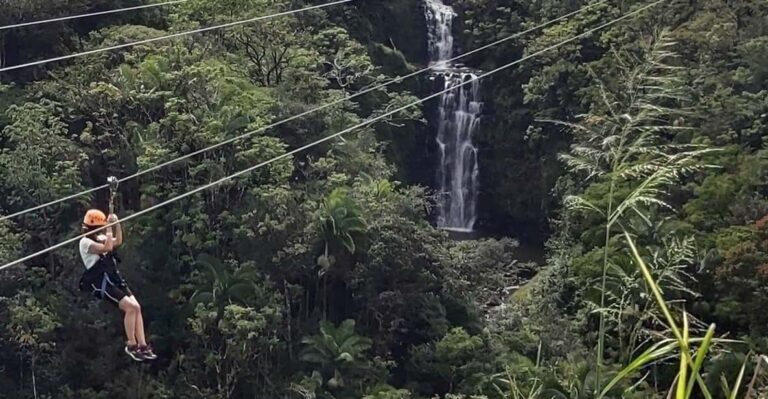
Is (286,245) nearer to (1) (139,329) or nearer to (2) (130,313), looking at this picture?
(1) (139,329)

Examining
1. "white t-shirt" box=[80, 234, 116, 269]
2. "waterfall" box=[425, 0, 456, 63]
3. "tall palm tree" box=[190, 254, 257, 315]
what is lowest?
"tall palm tree" box=[190, 254, 257, 315]

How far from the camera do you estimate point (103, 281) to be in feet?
22.6

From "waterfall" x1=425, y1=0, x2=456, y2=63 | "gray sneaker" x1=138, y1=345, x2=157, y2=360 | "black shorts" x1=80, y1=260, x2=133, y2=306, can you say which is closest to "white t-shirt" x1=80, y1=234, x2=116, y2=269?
"black shorts" x1=80, y1=260, x2=133, y2=306

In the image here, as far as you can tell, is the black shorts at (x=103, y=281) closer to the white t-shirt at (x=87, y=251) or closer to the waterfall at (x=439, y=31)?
the white t-shirt at (x=87, y=251)

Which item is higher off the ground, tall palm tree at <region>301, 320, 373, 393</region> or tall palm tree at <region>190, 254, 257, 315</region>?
tall palm tree at <region>190, 254, 257, 315</region>

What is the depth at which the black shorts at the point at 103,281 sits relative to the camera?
686 cm

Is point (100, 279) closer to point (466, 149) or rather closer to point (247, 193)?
point (247, 193)

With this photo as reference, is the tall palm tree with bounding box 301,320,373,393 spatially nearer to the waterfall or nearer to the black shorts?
the black shorts

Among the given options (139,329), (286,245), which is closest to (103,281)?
(139,329)

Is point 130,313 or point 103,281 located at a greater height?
point 103,281

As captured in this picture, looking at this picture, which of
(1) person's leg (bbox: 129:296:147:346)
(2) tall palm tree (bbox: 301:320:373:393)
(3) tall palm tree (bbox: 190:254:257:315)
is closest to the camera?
(1) person's leg (bbox: 129:296:147:346)

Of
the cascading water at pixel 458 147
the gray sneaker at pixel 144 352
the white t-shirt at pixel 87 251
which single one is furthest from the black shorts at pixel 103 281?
the cascading water at pixel 458 147

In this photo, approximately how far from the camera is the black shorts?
686cm

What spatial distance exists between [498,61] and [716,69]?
739cm
